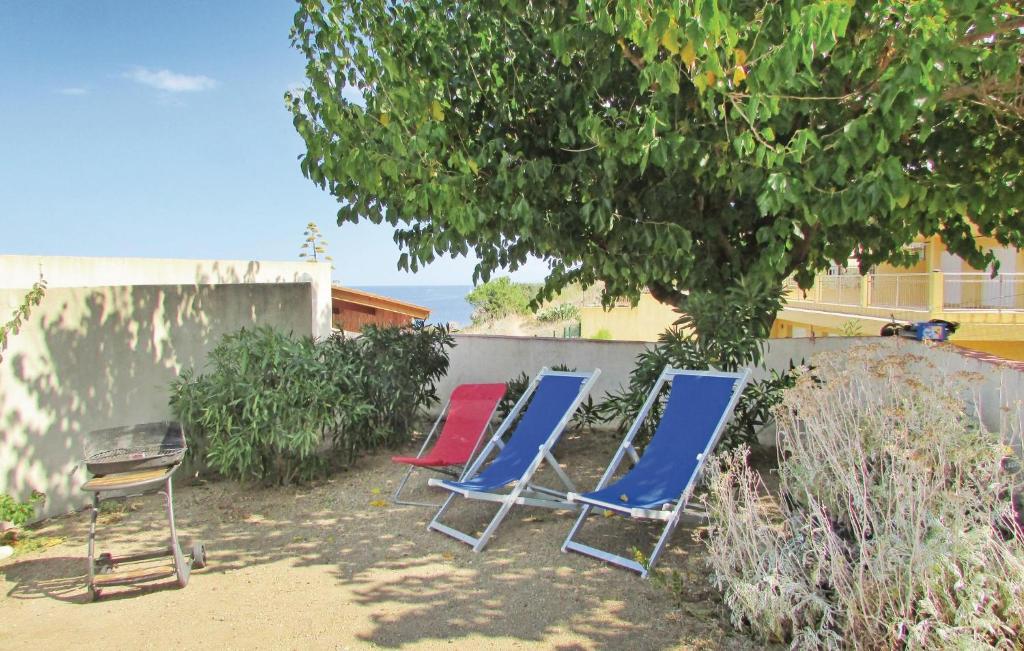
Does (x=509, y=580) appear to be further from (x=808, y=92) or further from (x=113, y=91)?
(x=113, y=91)

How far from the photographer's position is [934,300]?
13023 mm

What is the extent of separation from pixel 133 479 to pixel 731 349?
4080 millimetres

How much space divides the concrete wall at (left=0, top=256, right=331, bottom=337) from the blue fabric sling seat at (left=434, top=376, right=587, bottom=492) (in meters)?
3.53

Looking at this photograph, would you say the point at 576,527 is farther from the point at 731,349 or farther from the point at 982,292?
the point at 982,292

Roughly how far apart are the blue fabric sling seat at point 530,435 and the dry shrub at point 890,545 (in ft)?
5.50

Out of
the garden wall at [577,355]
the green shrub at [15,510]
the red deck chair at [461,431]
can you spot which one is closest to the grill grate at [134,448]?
the green shrub at [15,510]

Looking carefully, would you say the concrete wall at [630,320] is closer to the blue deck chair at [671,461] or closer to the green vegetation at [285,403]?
the green vegetation at [285,403]

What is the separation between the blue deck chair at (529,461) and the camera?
4.35 metres

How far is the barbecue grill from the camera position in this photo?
3705mm

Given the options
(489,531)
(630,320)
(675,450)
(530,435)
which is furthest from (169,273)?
(630,320)

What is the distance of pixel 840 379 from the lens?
135 inches

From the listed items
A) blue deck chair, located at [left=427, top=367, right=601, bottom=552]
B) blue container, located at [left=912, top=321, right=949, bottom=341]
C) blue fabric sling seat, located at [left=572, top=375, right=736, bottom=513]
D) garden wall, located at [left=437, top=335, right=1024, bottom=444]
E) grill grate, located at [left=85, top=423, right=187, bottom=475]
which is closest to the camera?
blue fabric sling seat, located at [left=572, top=375, right=736, bottom=513]

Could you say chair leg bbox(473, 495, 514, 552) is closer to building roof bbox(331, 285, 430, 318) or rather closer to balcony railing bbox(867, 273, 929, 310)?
balcony railing bbox(867, 273, 929, 310)

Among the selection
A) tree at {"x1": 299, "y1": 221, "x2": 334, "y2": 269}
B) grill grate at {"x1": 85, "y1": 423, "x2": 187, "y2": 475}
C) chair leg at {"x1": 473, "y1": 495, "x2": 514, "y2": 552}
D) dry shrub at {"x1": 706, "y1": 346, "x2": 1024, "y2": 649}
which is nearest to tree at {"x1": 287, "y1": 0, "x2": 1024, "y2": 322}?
dry shrub at {"x1": 706, "y1": 346, "x2": 1024, "y2": 649}
